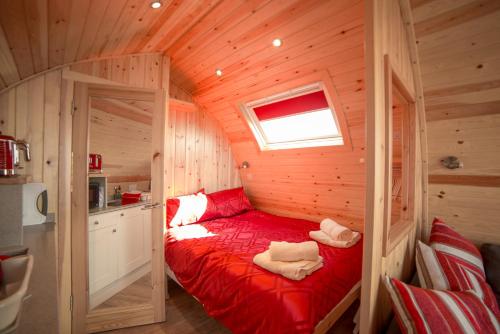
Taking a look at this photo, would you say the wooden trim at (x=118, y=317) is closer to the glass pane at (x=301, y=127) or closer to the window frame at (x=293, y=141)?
the window frame at (x=293, y=141)

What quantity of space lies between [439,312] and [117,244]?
2.33 metres

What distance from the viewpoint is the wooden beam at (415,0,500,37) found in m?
1.26

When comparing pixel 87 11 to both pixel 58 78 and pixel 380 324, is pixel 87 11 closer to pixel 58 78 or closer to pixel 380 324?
pixel 58 78

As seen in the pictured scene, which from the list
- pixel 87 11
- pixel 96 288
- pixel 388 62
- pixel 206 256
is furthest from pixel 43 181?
pixel 388 62

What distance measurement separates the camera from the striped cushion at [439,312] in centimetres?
92

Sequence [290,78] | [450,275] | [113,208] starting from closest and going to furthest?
[450,275]
[113,208]
[290,78]

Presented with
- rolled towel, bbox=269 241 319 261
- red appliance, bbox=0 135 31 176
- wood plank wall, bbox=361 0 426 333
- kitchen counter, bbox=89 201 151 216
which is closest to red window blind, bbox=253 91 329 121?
wood plank wall, bbox=361 0 426 333

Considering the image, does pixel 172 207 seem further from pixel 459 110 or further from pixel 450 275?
pixel 459 110

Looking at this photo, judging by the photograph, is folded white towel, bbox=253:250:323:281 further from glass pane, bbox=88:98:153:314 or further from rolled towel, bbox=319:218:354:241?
glass pane, bbox=88:98:153:314

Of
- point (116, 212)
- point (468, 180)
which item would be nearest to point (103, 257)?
point (116, 212)

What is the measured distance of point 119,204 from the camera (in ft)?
6.47

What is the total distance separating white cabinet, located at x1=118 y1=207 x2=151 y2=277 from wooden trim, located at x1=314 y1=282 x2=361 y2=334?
1.57 metres

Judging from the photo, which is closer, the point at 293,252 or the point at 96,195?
the point at 293,252

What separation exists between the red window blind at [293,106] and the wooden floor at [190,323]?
1.99m
